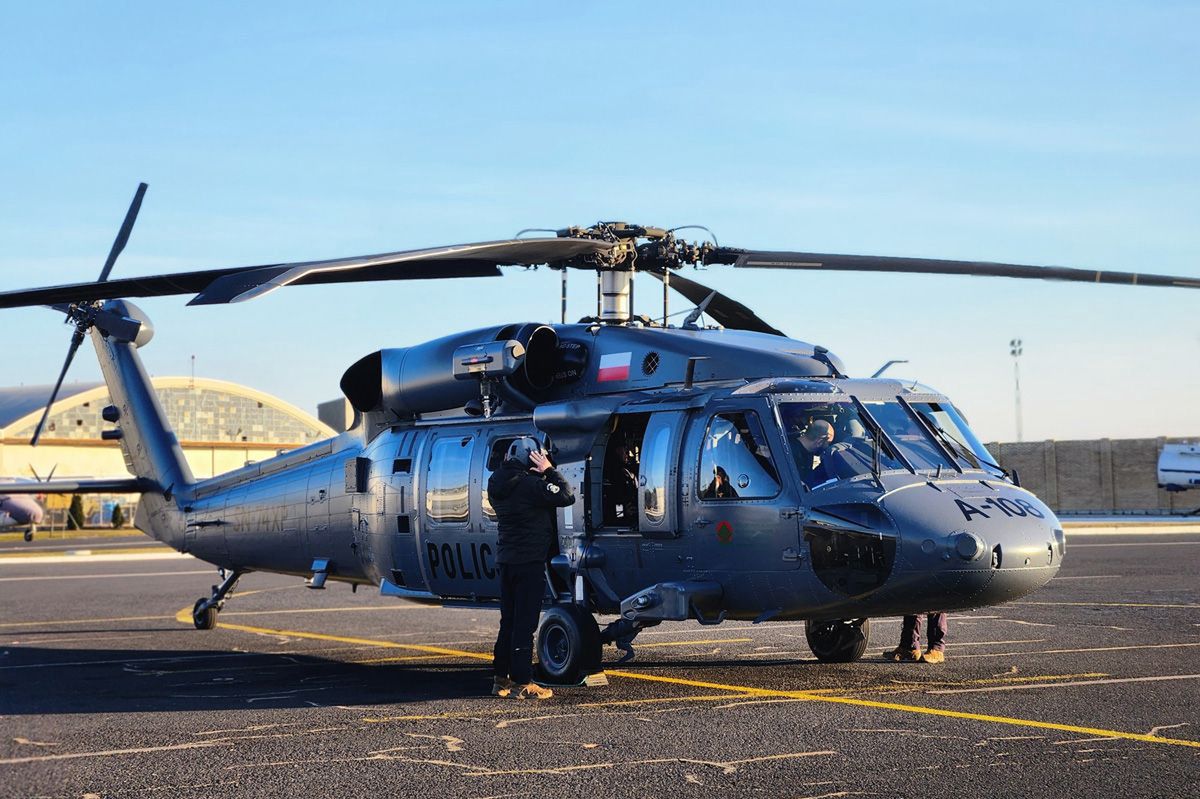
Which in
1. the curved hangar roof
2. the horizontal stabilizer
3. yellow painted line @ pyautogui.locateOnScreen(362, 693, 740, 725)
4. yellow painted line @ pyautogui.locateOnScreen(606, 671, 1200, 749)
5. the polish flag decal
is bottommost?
yellow painted line @ pyautogui.locateOnScreen(362, 693, 740, 725)

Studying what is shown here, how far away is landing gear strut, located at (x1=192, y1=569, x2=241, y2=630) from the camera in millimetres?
18031

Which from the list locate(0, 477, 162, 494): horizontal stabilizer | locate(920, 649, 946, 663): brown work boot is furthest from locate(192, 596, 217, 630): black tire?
locate(920, 649, 946, 663): brown work boot

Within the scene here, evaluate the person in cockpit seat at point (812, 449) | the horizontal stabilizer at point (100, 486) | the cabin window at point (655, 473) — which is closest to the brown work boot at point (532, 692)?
the cabin window at point (655, 473)

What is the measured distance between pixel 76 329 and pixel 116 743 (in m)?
10.1

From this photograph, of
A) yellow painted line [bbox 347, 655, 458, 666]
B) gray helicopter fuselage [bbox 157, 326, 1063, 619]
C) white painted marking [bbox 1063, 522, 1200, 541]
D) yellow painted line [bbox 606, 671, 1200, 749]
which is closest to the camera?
yellow painted line [bbox 606, 671, 1200, 749]

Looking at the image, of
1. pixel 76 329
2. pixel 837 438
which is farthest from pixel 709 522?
pixel 76 329

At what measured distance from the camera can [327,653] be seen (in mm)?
15672

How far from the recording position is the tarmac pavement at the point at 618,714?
7.88m

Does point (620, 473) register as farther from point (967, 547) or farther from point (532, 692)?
point (967, 547)

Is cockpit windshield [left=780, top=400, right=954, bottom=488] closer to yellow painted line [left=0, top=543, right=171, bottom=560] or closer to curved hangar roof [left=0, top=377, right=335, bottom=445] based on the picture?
yellow painted line [left=0, top=543, right=171, bottom=560]

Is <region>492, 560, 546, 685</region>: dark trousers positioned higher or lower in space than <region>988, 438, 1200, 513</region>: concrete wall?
lower

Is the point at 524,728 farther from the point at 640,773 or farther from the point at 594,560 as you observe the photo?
the point at 594,560

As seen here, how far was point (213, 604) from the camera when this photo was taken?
59.9 feet

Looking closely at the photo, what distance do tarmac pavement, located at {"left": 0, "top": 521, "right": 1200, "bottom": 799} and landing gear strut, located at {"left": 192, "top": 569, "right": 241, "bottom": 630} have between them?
23cm
